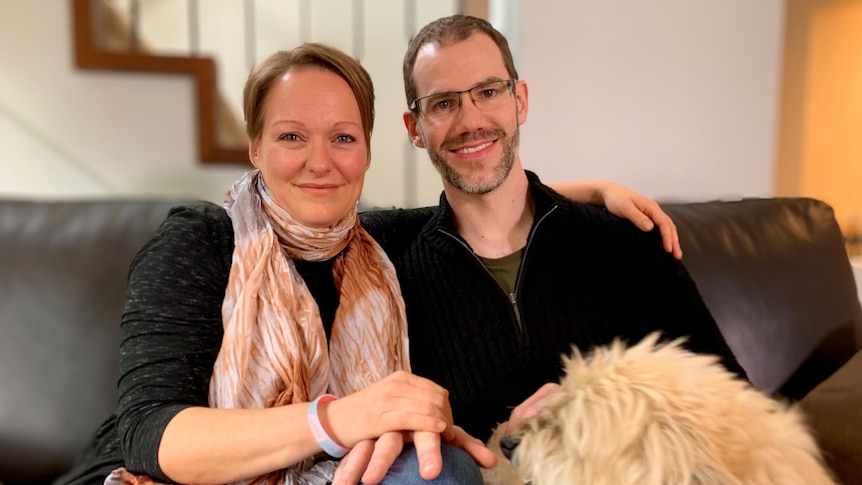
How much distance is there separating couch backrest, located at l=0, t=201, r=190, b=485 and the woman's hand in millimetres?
858

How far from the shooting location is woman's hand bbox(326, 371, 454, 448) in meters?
0.89

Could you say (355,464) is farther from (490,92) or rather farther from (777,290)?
(777,290)

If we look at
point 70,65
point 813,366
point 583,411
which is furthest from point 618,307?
point 70,65

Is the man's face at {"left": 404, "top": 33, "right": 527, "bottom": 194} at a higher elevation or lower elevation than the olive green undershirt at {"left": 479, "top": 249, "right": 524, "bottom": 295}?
higher

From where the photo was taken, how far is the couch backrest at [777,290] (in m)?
1.66

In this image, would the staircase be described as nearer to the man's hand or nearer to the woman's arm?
the woman's arm

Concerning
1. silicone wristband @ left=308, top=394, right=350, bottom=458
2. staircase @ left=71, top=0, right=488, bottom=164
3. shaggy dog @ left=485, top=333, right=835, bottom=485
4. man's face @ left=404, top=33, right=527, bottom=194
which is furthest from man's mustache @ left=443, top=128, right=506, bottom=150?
staircase @ left=71, top=0, right=488, bottom=164

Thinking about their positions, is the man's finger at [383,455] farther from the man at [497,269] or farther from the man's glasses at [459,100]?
the man's glasses at [459,100]

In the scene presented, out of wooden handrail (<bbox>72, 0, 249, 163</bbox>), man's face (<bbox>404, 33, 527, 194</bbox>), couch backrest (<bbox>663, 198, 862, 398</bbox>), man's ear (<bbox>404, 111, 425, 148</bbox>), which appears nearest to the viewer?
man's face (<bbox>404, 33, 527, 194</bbox>)

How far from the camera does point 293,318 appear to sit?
1157 millimetres

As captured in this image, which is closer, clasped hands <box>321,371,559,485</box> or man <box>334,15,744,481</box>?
clasped hands <box>321,371,559,485</box>

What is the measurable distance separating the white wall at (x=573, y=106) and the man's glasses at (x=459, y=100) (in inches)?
36.4

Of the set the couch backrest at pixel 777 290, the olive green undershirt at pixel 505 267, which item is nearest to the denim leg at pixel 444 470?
the olive green undershirt at pixel 505 267

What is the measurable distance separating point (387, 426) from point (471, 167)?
709 millimetres
